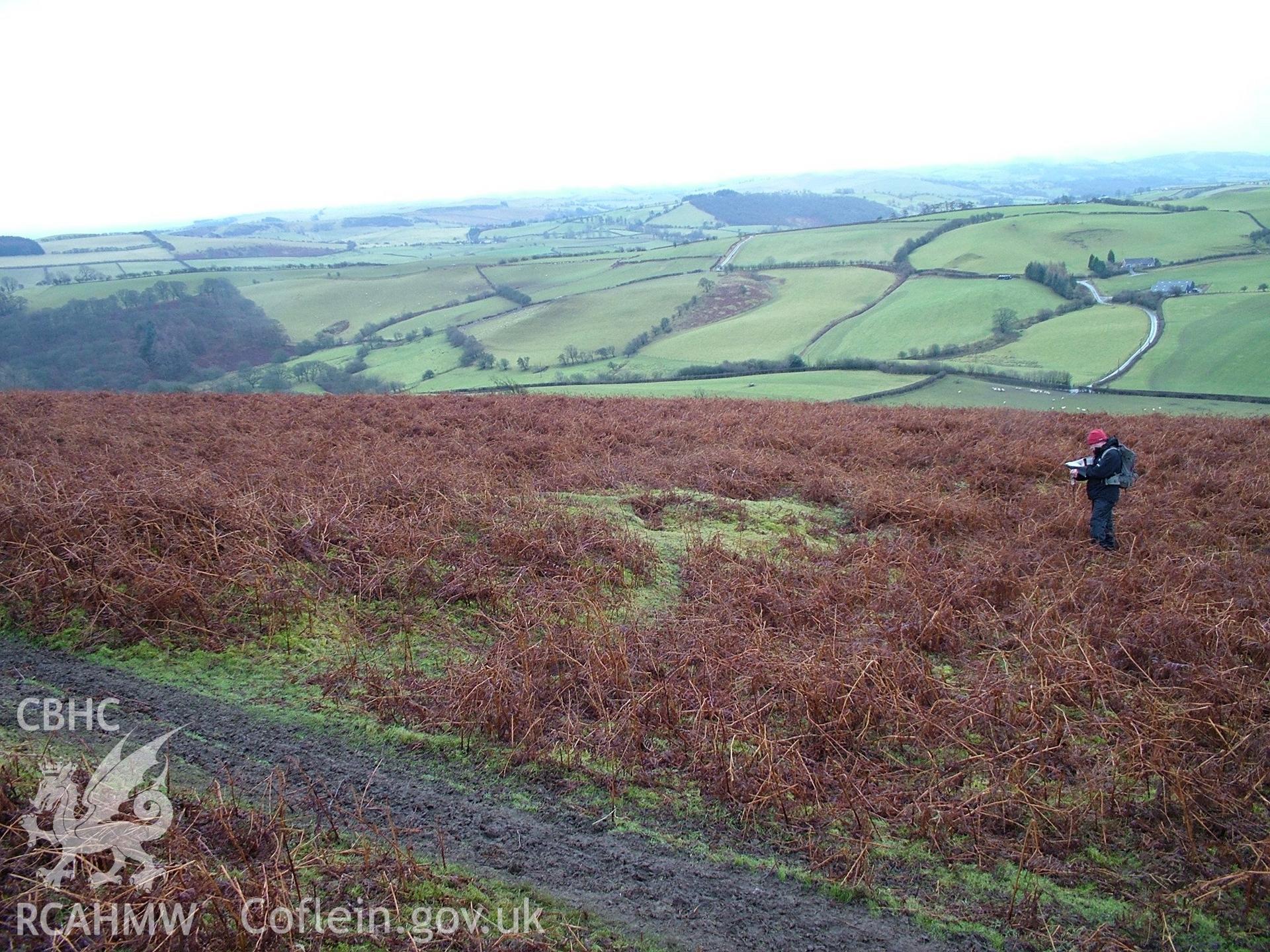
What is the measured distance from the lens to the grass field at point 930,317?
4259cm

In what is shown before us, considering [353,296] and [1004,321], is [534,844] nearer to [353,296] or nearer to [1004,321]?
[1004,321]

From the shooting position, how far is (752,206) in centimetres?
13675

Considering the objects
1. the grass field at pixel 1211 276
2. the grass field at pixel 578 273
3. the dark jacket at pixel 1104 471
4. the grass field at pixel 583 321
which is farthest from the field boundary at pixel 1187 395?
the grass field at pixel 578 273

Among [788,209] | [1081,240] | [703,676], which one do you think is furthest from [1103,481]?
[788,209]

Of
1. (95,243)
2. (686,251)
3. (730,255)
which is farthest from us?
(95,243)

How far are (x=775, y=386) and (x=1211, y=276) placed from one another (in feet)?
137

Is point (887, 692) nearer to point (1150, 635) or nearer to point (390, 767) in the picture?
point (1150, 635)

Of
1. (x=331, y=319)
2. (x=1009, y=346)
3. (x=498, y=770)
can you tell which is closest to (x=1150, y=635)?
(x=498, y=770)

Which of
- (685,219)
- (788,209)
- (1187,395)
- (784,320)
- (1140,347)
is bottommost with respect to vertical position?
(1187,395)

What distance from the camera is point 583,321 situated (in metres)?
56.8

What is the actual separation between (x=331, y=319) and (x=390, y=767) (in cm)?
6477

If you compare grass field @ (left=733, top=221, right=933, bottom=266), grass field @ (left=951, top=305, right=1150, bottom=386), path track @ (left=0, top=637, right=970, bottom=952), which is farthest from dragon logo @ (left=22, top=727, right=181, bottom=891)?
grass field @ (left=733, top=221, right=933, bottom=266)

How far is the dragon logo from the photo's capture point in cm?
349

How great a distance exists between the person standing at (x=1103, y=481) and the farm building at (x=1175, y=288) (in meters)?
48.2
